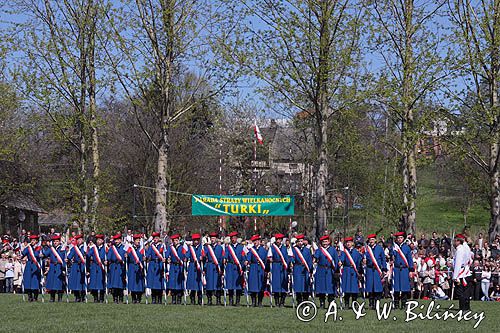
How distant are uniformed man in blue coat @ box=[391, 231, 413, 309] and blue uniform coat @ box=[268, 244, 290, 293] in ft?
9.19

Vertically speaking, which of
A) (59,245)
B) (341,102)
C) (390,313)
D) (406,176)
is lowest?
(390,313)

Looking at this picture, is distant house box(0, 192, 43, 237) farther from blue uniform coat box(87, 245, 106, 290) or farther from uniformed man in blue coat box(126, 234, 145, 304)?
uniformed man in blue coat box(126, 234, 145, 304)

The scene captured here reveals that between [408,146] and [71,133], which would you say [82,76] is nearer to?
[71,133]

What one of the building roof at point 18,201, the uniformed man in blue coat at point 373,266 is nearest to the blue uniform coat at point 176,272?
the uniformed man in blue coat at point 373,266

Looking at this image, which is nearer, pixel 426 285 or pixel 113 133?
pixel 426 285

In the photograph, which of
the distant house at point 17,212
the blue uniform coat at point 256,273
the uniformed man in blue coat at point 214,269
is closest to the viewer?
the blue uniform coat at point 256,273

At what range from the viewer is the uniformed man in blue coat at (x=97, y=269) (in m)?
24.8

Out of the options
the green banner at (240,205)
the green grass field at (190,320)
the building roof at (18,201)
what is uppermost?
the building roof at (18,201)

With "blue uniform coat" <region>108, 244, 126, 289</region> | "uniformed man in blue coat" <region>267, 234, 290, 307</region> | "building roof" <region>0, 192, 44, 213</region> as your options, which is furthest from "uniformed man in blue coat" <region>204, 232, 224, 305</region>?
"building roof" <region>0, 192, 44, 213</region>

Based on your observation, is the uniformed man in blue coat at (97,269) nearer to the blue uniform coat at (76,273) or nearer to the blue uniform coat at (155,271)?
the blue uniform coat at (76,273)

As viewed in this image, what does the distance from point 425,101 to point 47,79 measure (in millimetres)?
15708

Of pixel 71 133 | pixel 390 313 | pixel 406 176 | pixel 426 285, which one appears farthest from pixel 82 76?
pixel 390 313

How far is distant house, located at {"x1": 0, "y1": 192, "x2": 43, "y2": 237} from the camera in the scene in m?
50.8

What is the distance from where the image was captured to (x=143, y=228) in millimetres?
55625
